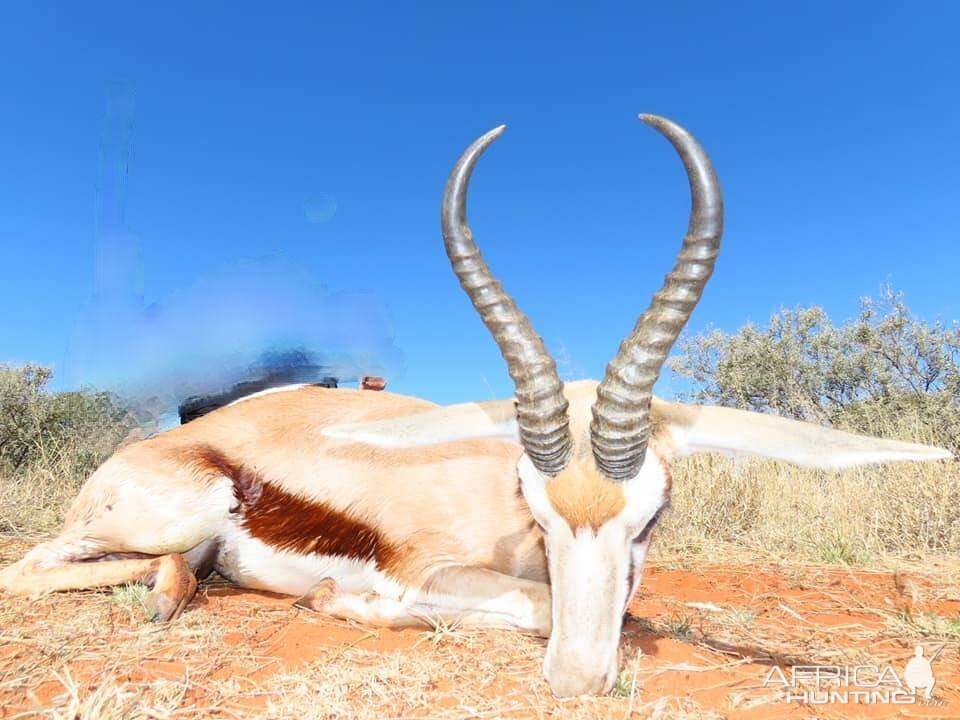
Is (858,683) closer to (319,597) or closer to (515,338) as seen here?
(515,338)

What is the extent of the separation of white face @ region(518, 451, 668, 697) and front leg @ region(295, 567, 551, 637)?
706mm

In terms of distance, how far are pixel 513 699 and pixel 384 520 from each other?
1.68 m

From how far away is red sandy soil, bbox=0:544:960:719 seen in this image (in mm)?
2828

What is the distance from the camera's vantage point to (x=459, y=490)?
14.2ft

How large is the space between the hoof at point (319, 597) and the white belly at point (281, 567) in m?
0.10

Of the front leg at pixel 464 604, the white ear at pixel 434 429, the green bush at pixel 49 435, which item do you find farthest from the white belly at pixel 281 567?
the green bush at pixel 49 435

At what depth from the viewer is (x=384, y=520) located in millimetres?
4359

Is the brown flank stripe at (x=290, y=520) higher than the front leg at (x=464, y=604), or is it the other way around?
the brown flank stripe at (x=290, y=520)

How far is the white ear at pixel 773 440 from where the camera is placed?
322 centimetres

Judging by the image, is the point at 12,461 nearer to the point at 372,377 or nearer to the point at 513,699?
the point at 372,377

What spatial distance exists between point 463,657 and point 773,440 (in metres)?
1.82

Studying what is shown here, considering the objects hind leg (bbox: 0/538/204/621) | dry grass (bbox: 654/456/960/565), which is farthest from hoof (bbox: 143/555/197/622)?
dry grass (bbox: 654/456/960/565)

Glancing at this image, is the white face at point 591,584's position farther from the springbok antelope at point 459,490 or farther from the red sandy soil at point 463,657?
the red sandy soil at point 463,657

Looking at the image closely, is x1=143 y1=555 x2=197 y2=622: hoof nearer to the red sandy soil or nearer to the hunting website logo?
the red sandy soil
